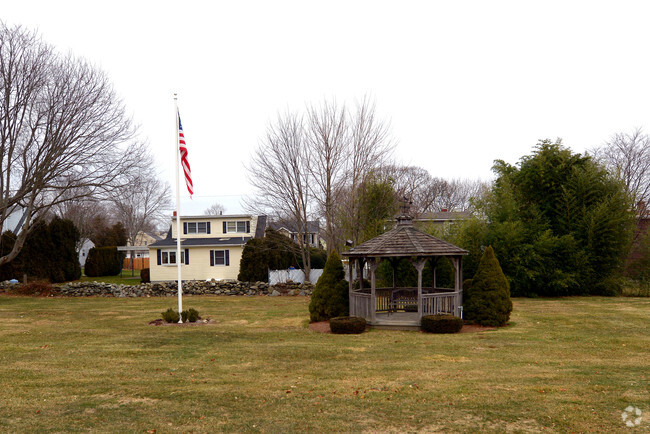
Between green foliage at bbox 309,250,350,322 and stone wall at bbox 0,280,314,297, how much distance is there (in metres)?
12.1

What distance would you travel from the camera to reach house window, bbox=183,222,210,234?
37250 millimetres

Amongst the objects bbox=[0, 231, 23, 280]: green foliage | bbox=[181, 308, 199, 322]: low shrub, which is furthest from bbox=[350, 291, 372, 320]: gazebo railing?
bbox=[0, 231, 23, 280]: green foliage

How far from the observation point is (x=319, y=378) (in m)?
9.16

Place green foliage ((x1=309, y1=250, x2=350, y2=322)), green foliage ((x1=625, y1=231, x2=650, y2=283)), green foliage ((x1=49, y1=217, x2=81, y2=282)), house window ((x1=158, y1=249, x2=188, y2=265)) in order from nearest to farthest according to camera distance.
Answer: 1. green foliage ((x1=309, y1=250, x2=350, y2=322))
2. green foliage ((x1=625, y1=231, x2=650, y2=283))
3. house window ((x1=158, y1=249, x2=188, y2=265))
4. green foliage ((x1=49, y1=217, x2=81, y2=282))

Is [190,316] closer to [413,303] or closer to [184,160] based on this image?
[184,160]

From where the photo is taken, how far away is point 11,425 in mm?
6477

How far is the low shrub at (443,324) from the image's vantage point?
1458cm

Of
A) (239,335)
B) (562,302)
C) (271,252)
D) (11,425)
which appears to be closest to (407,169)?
(271,252)

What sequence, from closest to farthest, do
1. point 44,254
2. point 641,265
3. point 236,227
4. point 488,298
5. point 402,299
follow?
1. point 488,298
2. point 402,299
3. point 641,265
4. point 44,254
5. point 236,227

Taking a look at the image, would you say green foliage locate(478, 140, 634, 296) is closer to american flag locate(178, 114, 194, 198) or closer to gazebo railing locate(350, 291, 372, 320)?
gazebo railing locate(350, 291, 372, 320)

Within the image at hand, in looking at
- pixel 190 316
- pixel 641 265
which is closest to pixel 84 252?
pixel 190 316

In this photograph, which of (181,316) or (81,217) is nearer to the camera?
(181,316)

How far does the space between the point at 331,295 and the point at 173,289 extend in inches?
628

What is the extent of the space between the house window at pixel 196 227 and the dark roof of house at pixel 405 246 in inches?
892
